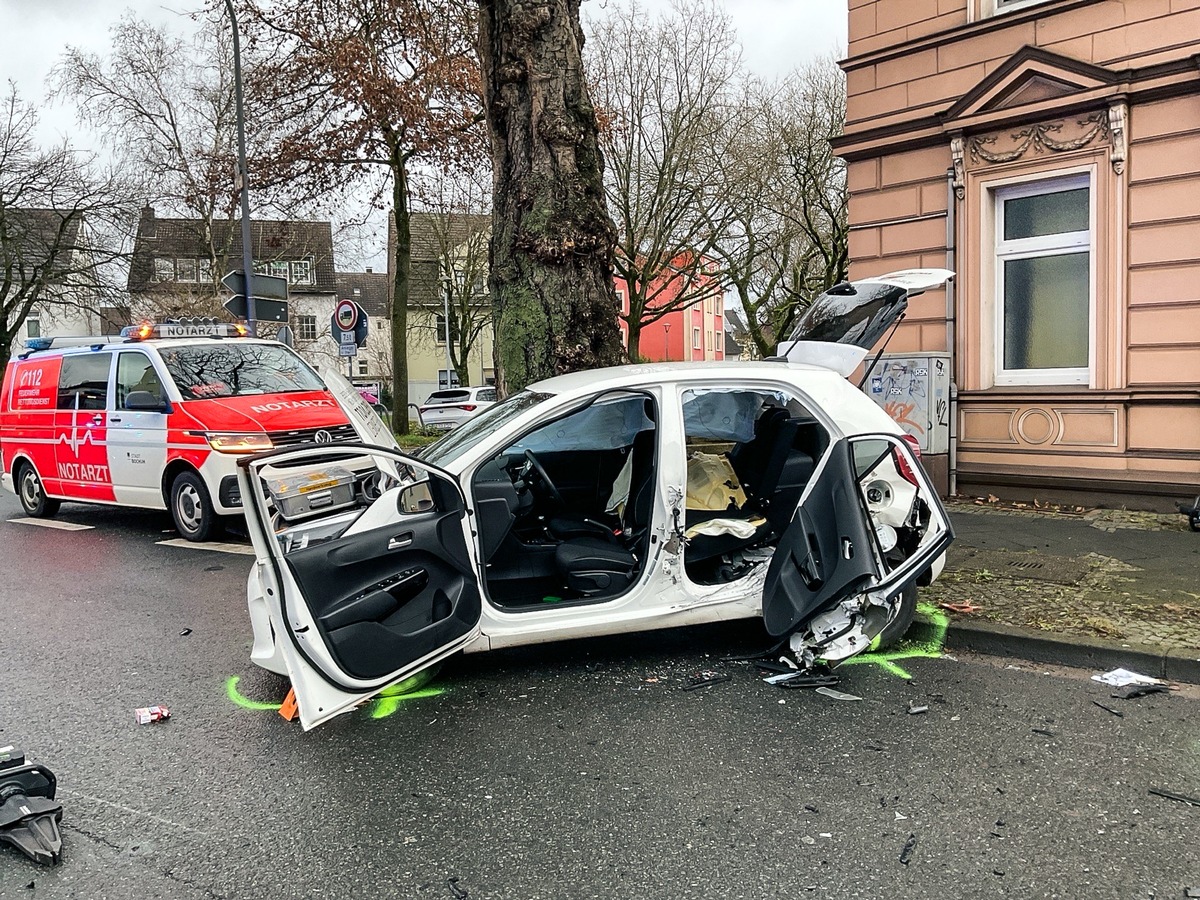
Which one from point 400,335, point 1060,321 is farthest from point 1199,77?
point 400,335

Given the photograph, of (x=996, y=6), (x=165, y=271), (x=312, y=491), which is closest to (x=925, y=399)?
(x=996, y=6)

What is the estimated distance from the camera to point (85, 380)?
9.55 metres

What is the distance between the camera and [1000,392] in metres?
9.50

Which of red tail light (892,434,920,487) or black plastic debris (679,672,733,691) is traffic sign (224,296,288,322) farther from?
red tail light (892,434,920,487)

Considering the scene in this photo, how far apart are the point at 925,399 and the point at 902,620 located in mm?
5427

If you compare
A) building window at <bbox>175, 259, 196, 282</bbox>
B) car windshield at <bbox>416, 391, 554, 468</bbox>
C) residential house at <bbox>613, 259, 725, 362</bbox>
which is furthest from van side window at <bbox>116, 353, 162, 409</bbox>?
residential house at <bbox>613, 259, 725, 362</bbox>

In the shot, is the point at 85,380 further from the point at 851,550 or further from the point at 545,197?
the point at 851,550

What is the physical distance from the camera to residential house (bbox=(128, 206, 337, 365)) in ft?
99.3

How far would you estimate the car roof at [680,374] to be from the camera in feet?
15.4

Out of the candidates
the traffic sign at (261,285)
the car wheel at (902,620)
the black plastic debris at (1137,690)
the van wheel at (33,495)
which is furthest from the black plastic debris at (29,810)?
the traffic sign at (261,285)

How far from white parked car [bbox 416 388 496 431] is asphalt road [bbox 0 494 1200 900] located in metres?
23.2

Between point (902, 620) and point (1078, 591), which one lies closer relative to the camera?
point (902, 620)

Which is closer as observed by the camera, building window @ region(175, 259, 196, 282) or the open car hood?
the open car hood

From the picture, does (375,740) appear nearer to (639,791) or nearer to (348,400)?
(639,791)
